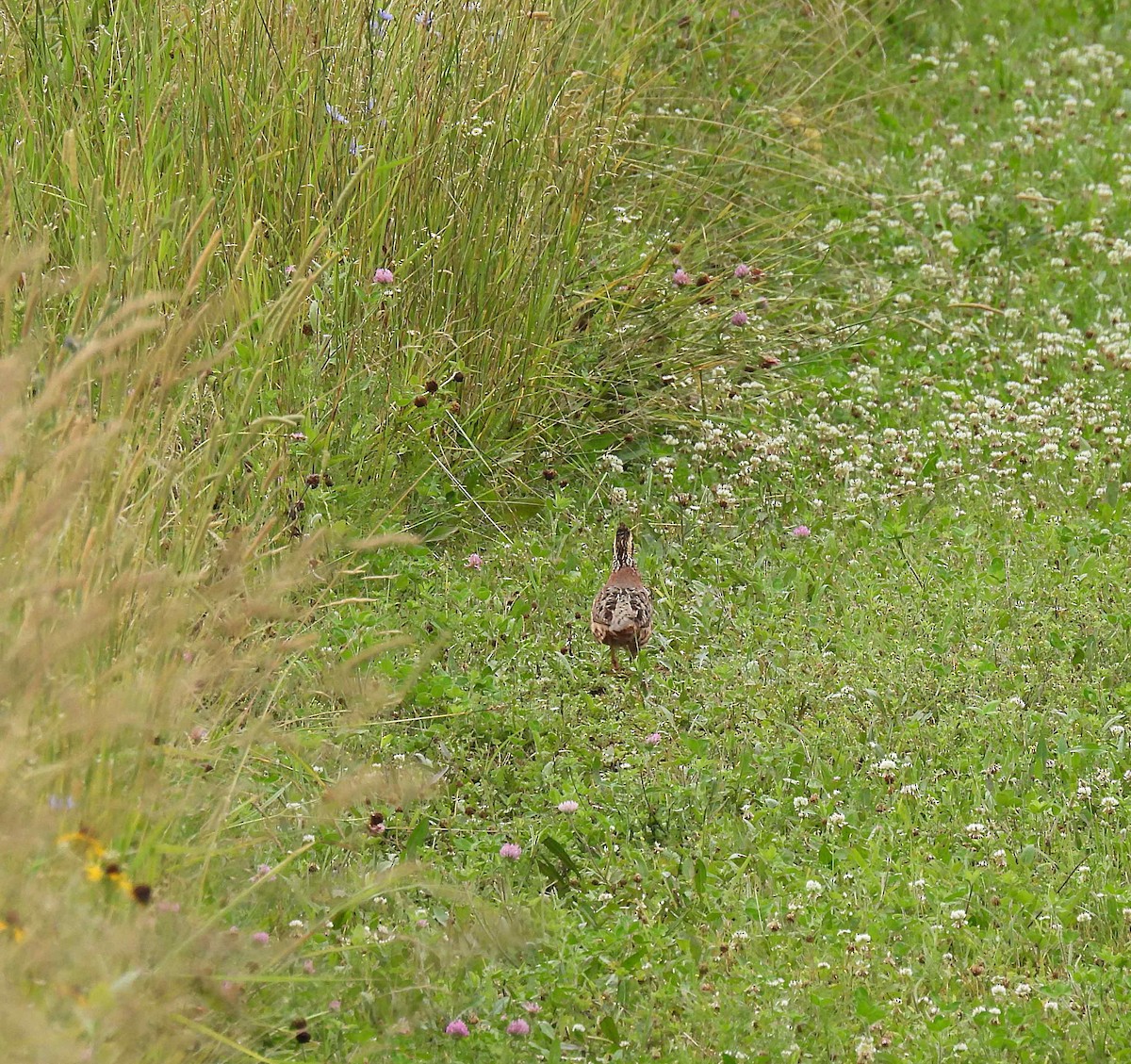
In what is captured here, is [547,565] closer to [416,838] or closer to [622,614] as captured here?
[622,614]

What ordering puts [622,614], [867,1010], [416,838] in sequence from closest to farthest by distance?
[867,1010]
[416,838]
[622,614]

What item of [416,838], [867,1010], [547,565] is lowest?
[547,565]

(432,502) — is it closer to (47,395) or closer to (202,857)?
(202,857)

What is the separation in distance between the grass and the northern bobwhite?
0.15 metres

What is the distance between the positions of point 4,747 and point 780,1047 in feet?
6.25

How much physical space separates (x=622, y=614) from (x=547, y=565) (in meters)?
0.84

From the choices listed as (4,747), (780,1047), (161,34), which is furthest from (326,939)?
(161,34)

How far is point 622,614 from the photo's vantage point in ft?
17.9

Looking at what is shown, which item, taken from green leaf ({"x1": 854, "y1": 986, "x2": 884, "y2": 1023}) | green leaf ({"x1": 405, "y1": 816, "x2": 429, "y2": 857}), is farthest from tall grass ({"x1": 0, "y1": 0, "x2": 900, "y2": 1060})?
green leaf ({"x1": 854, "y1": 986, "x2": 884, "y2": 1023})

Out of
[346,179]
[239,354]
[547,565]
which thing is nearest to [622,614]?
[547,565]

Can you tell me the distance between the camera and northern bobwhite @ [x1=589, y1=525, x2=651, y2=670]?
17.9 ft

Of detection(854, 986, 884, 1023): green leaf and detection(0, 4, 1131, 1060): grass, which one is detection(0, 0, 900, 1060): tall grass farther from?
detection(854, 986, 884, 1023): green leaf

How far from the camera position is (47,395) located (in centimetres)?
289

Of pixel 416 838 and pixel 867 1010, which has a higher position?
pixel 867 1010
